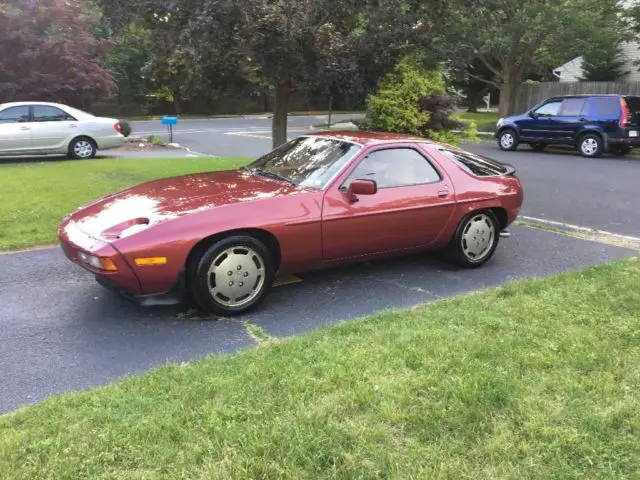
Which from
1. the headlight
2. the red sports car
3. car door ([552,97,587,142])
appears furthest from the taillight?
the headlight

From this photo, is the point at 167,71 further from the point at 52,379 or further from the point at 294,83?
the point at 52,379

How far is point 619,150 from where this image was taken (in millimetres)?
17125

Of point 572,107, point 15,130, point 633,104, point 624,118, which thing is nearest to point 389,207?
point 15,130

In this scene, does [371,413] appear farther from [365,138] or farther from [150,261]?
[365,138]

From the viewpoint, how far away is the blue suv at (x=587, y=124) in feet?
53.5

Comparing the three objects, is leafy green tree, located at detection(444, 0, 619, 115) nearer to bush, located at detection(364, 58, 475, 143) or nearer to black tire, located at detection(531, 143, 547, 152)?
black tire, located at detection(531, 143, 547, 152)

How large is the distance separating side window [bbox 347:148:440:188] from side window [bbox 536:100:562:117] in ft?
43.2

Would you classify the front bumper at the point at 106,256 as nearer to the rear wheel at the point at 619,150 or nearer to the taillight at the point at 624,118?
the taillight at the point at 624,118

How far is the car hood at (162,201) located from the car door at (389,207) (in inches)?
17.1

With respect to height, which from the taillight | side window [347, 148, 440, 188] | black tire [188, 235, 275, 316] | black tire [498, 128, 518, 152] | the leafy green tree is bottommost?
black tire [188, 235, 275, 316]

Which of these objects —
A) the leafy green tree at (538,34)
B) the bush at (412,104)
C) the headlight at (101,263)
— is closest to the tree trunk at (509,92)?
the leafy green tree at (538,34)

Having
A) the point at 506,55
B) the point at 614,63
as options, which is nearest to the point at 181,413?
the point at 506,55

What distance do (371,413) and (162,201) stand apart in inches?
105

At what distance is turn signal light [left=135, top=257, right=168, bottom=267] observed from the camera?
4328 millimetres
